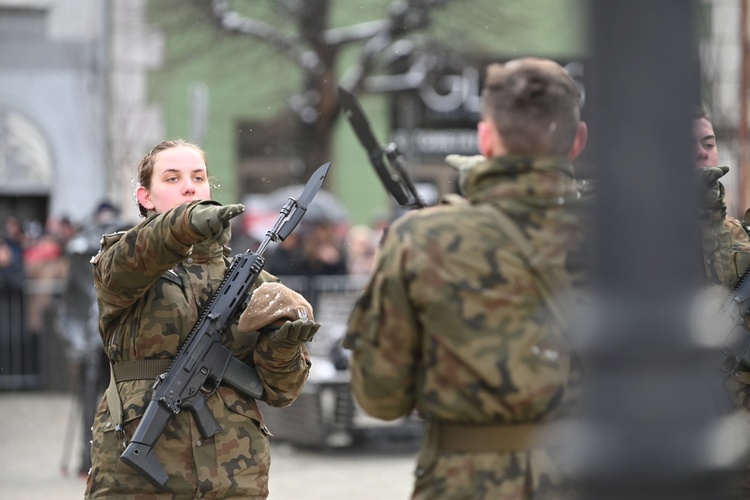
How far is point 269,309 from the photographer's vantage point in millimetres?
3988

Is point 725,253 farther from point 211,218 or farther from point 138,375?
point 138,375

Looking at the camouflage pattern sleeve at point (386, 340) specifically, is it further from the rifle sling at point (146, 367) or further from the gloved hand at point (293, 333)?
the rifle sling at point (146, 367)

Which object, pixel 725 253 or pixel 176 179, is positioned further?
pixel 725 253

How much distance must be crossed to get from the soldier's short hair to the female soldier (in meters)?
1.21

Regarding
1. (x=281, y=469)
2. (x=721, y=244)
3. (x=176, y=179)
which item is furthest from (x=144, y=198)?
(x=281, y=469)

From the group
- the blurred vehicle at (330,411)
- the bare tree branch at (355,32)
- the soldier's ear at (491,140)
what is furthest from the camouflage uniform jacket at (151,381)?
the bare tree branch at (355,32)

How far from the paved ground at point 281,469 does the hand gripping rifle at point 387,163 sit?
10.4 feet

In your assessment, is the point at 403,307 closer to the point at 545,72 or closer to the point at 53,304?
the point at 545,72

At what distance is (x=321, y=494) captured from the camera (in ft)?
27.3

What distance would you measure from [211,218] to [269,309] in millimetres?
388

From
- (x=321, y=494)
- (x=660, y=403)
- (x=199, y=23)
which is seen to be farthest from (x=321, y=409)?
(x=199, y=23)

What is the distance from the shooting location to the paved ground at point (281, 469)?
8.38 meters

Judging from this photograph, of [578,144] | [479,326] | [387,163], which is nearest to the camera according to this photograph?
[479,326]

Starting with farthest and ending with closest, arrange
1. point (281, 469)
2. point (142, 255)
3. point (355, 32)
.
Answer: point (355, 32), point (281, 469), point (142, 255)
